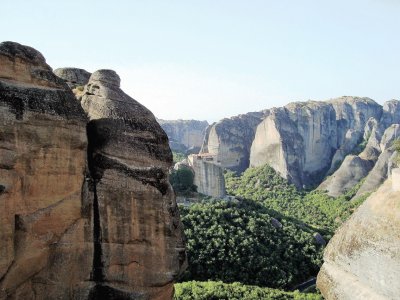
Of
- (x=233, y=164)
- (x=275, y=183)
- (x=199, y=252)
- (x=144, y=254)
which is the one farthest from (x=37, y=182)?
(x=233, y=164)

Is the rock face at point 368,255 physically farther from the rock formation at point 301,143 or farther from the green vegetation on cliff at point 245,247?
the rock formation at point 301,143

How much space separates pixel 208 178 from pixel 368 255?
58.8 meters

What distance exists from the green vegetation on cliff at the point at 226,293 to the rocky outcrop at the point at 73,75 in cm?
2073

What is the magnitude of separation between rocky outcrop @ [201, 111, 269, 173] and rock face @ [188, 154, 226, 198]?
1229 inches

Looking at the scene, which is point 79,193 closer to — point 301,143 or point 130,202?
point 130,202

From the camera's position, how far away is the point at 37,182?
1202 centimetres

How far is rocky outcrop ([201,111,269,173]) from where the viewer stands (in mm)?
104375

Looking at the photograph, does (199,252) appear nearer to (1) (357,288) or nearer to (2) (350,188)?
(1) (357,288)

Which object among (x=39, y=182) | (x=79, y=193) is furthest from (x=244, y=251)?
(x=39, y=182)

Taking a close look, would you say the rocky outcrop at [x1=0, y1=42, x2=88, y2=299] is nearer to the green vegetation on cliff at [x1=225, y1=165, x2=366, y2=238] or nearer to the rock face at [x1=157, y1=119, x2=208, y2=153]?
the green vegetation on cliff at [x1=225, y1=165, x2=366, y2=238]

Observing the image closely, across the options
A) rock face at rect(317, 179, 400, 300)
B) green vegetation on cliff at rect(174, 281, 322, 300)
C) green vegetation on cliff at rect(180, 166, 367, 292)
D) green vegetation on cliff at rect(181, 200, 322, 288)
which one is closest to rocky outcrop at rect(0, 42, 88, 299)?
rock face at rect(317, 179, 400, 300)

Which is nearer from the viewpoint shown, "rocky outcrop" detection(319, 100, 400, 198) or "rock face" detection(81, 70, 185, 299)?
"rock face" detection(81, 70, 185, 299)

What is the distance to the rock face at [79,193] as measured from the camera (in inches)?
464

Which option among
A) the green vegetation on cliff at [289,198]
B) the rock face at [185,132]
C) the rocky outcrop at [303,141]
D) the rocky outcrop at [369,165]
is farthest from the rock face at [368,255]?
the rock face at [185,132]
